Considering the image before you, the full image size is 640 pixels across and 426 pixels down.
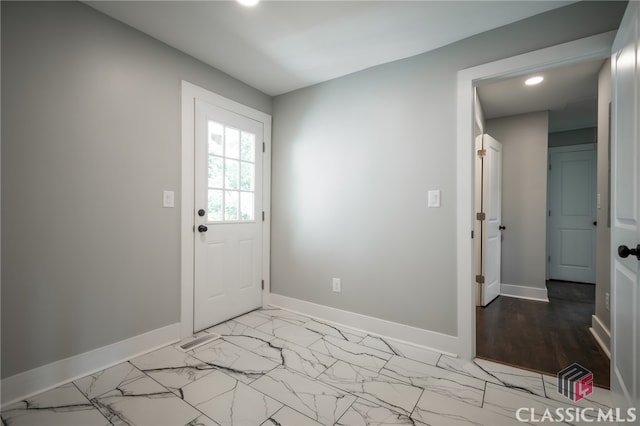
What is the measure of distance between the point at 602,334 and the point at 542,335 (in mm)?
400

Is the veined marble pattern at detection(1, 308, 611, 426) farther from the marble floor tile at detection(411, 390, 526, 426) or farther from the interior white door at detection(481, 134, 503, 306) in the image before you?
the interior white door at detection(481, 134, 503, 306)

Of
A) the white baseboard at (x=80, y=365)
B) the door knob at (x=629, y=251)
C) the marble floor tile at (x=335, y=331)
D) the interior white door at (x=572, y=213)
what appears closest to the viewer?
the door knob at (x=629, y=251)

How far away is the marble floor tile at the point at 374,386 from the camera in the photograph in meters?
1.56

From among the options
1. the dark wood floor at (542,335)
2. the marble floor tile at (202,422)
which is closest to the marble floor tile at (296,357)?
the marble floor tile at (202,422)

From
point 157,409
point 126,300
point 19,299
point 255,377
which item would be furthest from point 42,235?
point 255,377

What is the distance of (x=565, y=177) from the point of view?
4.59 metres

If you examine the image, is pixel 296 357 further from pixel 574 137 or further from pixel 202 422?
pixel 574 137

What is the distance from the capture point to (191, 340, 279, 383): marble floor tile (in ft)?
6.01

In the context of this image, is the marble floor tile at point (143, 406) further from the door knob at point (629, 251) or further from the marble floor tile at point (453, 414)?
the door knob at point (629, 251)

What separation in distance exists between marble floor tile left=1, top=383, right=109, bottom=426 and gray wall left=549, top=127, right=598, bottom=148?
647 centimetres

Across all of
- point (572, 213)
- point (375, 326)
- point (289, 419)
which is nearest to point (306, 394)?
point (289, 419)

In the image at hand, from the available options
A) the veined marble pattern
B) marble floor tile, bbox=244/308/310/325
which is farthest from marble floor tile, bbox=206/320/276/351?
marble floor tile, bbox=244/308/310/325

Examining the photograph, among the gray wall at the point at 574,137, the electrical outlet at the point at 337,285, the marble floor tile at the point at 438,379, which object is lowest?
the marble floor tile at the point at 438,379

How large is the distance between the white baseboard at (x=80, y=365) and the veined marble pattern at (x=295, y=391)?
0.16ft
